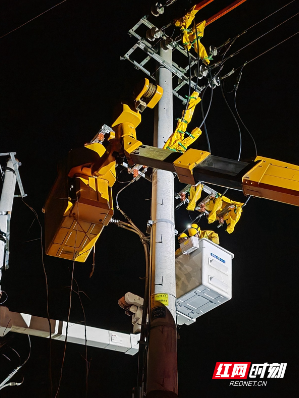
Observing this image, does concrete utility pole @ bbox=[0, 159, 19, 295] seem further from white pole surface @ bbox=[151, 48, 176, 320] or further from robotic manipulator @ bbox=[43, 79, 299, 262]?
white pole surface @ bbox=[151, 48, 176, 320]

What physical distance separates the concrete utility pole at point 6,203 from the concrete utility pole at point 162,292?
80.4 inches

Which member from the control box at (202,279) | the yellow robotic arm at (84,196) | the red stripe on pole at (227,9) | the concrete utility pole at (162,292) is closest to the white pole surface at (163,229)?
the concrete utility pole at (162,292)

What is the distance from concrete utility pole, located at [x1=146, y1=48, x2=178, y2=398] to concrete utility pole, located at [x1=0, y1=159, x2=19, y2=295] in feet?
6.70

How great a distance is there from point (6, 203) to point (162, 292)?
3004mm

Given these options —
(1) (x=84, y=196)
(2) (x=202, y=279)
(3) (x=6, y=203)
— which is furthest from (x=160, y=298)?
(3) (x=6, y=203)

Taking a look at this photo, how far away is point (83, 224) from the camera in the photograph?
17.2 ft

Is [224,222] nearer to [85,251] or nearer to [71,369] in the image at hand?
[85,251]

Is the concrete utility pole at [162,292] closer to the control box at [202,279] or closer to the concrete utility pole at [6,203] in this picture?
the control box at [202,279]

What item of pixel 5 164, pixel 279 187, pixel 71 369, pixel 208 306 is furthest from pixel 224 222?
pixel 71 369

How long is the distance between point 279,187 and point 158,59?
14.8ft

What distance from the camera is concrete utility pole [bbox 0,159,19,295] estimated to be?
6377mm

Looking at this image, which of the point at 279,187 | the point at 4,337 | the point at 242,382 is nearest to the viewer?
the point at 279,187

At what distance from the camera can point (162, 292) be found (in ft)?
17.3

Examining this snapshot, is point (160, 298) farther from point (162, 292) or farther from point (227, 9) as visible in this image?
point (227, 9)
